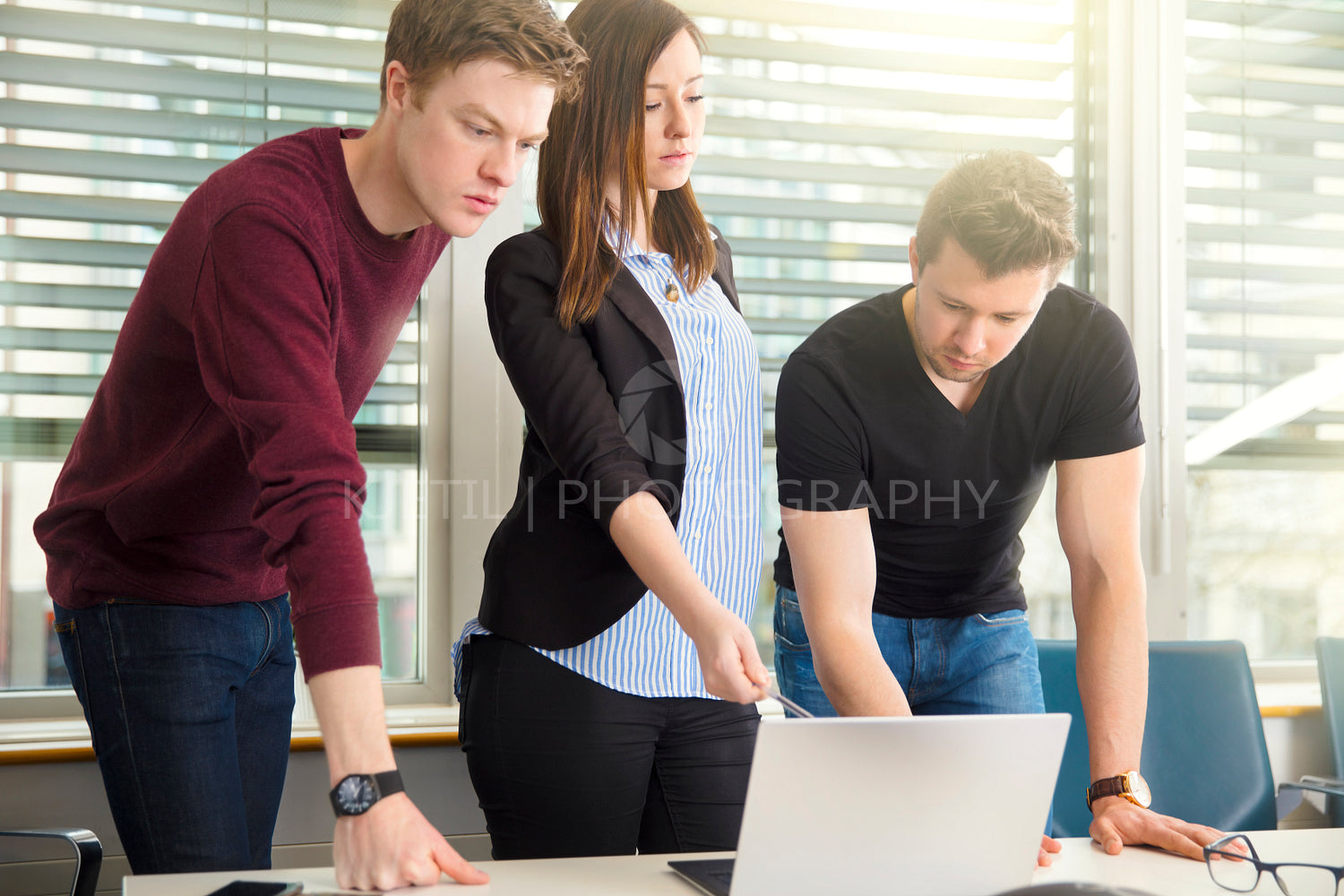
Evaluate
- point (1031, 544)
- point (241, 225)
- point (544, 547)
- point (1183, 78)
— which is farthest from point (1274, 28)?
point (241, 225)

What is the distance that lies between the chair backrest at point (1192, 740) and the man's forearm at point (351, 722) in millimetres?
1439

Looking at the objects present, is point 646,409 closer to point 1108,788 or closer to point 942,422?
point 942,422

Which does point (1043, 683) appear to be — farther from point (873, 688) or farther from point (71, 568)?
point (71, 568)

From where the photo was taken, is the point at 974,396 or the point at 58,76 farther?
the point at 58,76

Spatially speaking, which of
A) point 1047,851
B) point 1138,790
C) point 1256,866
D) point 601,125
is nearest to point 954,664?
point 1138,790

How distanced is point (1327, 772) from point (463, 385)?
211cm

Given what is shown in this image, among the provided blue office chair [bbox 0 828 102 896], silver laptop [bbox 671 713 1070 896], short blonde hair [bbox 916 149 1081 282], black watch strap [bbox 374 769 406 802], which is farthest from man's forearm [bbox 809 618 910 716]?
blue office chair [bbox 0 828 102 896]

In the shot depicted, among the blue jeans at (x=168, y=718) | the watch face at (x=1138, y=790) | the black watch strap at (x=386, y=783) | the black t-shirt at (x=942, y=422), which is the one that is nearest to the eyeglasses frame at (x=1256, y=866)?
the watch face at (x=1138, y=790)

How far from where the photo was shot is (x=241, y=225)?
97 centimetres

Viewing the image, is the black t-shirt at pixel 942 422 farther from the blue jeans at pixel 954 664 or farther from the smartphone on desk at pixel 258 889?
the smartphone on desk at pixel 258 889

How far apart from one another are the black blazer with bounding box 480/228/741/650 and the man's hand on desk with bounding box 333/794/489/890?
1.23ft

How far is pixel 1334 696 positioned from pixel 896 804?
1752 mm

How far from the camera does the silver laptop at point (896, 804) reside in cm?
80

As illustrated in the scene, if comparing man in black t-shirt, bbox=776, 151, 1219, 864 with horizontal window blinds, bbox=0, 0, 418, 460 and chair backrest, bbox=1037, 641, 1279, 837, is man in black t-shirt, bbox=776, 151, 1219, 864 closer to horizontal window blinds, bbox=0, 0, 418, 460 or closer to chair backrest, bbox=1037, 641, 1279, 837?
chair backrest, bbox=1037, 641, 1279, 837
